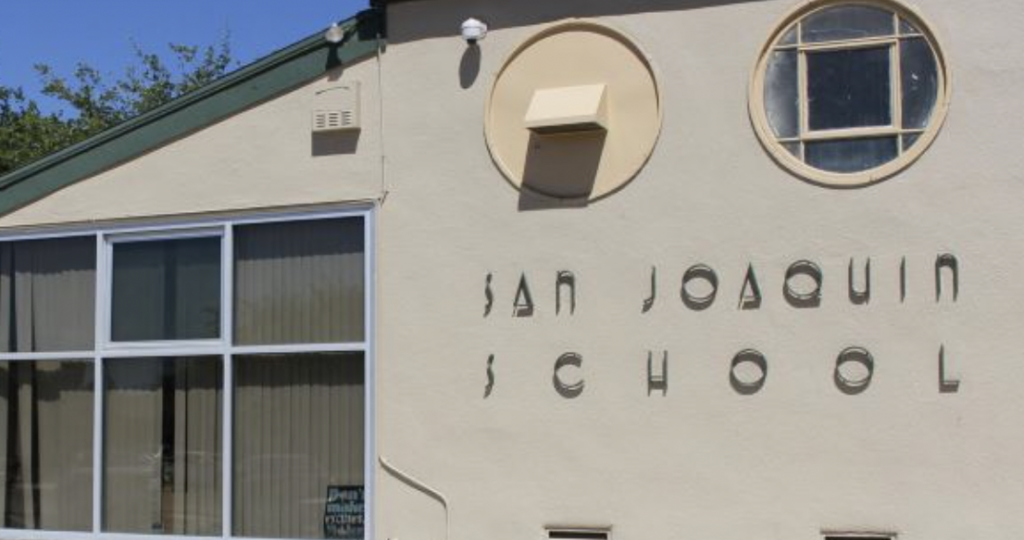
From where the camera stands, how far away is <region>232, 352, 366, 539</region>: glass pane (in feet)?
26.9

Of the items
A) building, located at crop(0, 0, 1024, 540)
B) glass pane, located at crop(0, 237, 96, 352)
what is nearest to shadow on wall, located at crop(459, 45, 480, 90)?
building, located at crop(0, 0, 1024, 540)

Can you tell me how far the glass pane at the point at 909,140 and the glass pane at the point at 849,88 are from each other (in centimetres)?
13

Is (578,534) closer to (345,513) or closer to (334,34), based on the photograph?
(345,513)

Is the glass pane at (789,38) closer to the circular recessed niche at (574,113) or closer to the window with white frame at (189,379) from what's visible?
the circular recessed niche at (574,113)

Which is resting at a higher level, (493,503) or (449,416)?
(449,416)

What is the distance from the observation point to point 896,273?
22.8 feet

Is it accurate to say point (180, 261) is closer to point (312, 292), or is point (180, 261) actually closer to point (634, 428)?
point (312, 292)

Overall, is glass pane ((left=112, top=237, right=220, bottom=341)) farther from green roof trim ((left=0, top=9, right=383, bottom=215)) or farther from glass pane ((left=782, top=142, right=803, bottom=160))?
glass pane ((left=782, top=142, right=803, bottom=160))

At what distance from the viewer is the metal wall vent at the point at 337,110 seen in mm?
8219

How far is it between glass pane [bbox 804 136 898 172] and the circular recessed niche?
90 centimetres

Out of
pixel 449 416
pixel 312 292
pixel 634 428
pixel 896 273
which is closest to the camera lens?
pixel 896 273

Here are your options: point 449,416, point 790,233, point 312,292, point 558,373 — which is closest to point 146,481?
point 312,292

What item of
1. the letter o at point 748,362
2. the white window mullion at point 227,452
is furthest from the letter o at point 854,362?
the white window mullion at point 227,452

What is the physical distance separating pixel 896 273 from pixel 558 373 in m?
1.97
